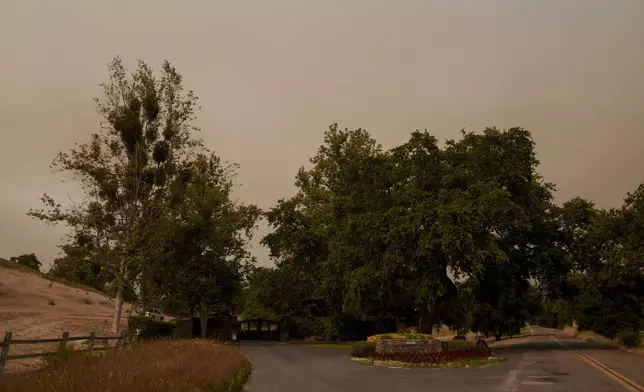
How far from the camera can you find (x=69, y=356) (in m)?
15.0

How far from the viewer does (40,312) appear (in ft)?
124

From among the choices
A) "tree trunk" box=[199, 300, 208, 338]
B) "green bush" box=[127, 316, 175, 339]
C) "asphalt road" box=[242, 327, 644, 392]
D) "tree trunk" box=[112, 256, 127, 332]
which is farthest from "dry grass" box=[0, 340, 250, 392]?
"tree trunk" box=[199, 300, 208, 338]

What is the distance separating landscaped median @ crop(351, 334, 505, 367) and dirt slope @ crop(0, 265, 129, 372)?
639 inches

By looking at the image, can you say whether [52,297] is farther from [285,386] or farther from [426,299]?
[285,386]

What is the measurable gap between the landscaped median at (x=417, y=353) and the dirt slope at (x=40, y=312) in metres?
16.2

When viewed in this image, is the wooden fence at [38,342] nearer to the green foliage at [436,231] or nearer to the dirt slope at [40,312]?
the dirt slope at [40,312]

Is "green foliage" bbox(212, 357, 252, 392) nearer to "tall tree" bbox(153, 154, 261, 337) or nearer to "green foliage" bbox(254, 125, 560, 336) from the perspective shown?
"green foliage" bbox(254, 125, 560, 336)

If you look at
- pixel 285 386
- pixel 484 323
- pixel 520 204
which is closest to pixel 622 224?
pixel 520 204

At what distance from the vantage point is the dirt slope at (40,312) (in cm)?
2633

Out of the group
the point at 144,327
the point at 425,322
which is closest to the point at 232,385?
the point at 144,327

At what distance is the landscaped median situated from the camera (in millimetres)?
23953

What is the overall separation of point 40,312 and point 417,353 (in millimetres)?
30824

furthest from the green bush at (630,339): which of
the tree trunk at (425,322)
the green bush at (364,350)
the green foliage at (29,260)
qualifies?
the green foliage at (29,260)

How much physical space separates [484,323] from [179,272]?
33.7 meters
